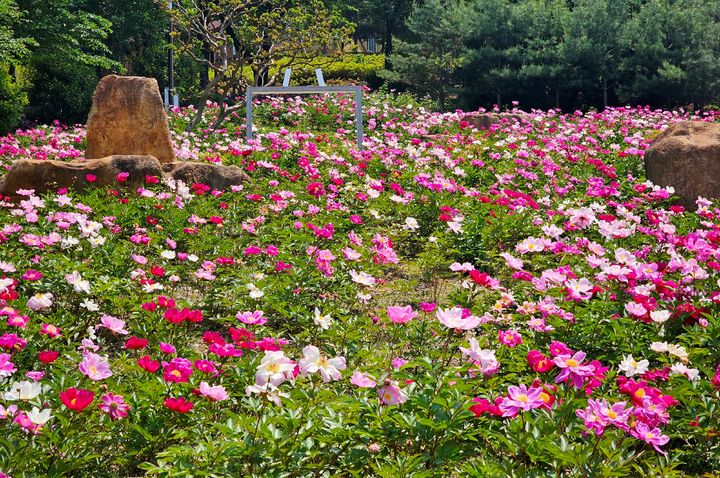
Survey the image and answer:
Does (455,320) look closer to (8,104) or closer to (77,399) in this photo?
(77,399)

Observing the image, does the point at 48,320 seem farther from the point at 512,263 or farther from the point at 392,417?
the point at 512,263

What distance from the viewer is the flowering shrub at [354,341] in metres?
2.21

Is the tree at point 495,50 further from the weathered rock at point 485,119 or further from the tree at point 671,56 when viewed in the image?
the weathered rock at point 485,119

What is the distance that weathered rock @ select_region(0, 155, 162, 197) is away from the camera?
6.52 metres

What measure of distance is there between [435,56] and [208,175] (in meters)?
16.0

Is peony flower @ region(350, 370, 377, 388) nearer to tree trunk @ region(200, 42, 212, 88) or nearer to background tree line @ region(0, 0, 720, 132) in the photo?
background tree line @ region(0, 0, 720, 132)

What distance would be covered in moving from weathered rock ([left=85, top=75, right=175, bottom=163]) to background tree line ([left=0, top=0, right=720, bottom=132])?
254 inches

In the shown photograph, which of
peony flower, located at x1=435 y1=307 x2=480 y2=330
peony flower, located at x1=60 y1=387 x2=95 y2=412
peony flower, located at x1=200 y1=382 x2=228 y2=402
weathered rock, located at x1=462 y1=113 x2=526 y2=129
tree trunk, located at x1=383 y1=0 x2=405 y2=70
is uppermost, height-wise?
tree trunk, located at x1=383 y1=0 x2=405 y2=70

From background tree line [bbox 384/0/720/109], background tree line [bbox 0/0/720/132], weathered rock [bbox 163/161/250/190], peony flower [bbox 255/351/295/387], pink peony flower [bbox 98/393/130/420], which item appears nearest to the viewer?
peony flower [bbox 255/351/295/387]

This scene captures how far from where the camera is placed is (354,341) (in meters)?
3.75

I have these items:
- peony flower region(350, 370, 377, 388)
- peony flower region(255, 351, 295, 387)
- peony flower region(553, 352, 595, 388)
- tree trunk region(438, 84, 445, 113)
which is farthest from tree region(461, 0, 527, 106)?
peony flower region(255, 351, 295, 387)

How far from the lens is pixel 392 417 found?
2264mm

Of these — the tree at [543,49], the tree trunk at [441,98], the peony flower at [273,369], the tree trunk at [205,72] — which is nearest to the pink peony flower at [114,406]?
the peony flower at [273,369]

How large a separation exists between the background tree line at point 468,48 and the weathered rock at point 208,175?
8.47m
